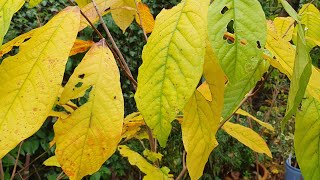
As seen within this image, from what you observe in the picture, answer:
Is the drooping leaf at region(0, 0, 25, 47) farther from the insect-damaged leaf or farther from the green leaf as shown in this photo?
the green leaf

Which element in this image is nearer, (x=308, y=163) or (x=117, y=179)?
(x=308, y=163)

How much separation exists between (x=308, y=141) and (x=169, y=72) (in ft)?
1.14

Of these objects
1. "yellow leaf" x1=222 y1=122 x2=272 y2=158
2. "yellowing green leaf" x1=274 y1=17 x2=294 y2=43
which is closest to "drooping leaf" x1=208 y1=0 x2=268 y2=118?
"yellowing green leaf" x1=274 y1=17 x2=294 y2=43

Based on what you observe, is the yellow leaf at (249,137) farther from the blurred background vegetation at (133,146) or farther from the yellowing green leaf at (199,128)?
the blurred background vegetation at (133,146)

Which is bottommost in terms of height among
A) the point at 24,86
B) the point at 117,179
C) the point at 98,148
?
the point at 117,179

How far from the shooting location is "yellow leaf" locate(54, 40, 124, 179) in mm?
496

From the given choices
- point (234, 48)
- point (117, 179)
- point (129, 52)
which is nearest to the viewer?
point (234, 48)

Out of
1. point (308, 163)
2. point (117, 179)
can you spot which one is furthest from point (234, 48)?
point (117, 179)


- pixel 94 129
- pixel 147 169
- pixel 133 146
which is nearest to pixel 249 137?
pixel 147 169

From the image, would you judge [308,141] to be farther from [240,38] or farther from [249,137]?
[249,137]

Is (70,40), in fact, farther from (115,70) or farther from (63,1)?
(63,1)

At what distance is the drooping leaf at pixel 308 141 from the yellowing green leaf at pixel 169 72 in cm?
31

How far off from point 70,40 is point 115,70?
7cm

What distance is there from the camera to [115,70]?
0.54 meters
